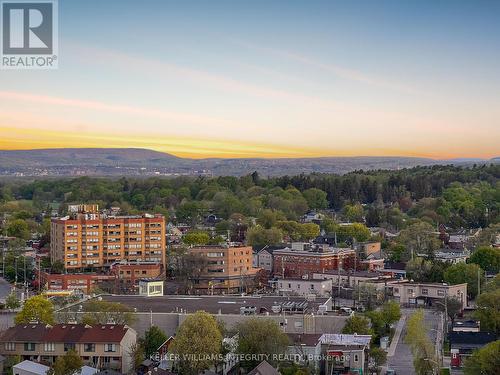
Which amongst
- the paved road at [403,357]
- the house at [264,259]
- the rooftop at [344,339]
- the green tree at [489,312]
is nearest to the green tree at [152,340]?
the rooftop at [344,339]

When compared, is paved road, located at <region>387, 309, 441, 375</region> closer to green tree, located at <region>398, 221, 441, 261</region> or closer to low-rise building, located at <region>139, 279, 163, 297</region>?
low-rise building, located at <region>139, 279, 163, 297</region>

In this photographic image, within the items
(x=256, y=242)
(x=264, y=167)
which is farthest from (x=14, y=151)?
(x=256, y=242)

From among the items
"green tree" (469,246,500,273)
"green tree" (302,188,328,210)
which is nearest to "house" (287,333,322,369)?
"green tree" (469,246,500,273)

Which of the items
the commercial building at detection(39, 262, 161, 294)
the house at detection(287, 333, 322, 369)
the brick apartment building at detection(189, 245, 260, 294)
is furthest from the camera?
the brick apartment building at detection(189, 245, 260, 294)

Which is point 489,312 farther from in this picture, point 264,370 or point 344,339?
point 264,370

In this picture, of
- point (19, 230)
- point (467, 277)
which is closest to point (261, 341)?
point (467, 277)

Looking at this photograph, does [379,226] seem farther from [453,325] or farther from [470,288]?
[453,325]

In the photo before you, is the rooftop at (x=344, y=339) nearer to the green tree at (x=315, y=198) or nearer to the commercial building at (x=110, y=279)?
the commercial building at (x=110, y=279)
